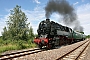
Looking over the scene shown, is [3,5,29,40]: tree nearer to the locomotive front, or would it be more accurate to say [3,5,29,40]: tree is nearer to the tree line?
the tree line

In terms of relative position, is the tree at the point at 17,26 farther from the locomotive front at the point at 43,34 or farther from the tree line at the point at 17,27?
the locomotive front at the point at 43,34

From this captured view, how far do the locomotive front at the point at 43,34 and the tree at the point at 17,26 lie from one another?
129 ft

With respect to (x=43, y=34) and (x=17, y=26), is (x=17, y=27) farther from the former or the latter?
(x=43, y=34)

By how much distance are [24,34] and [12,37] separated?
4.78 meters

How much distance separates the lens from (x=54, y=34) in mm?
18688

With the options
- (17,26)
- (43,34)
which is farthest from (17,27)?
(43,34)

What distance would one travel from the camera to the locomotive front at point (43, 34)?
677 inches

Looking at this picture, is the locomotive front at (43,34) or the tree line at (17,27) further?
the tree line at (17,27)

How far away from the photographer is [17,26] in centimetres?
6153

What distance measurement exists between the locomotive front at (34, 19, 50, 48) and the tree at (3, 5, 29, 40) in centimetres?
3932

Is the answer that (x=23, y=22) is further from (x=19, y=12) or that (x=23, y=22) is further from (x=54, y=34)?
(x=54, y=34)

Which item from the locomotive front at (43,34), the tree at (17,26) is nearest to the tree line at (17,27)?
the tree at (17,26)

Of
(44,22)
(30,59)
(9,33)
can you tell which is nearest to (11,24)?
(9,33)

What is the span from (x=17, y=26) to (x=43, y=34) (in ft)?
148
